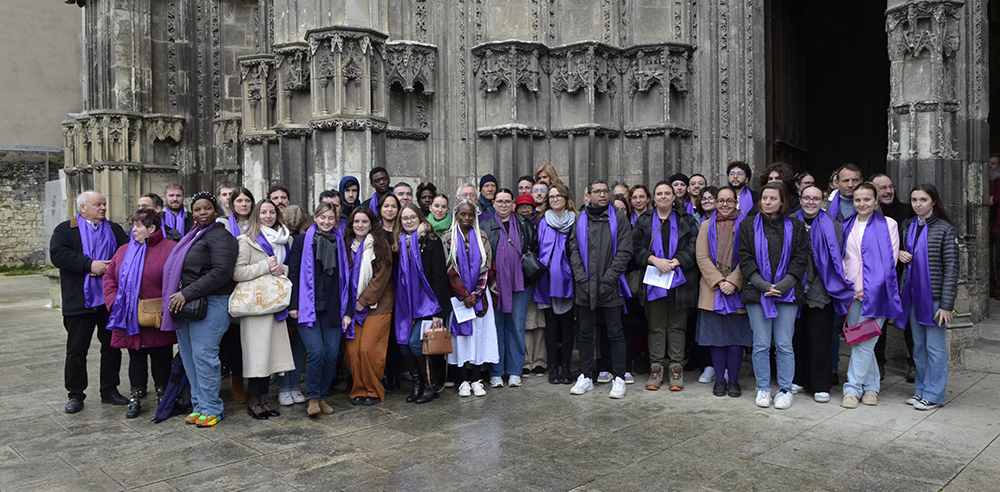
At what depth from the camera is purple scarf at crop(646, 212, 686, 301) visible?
6148 millimetres

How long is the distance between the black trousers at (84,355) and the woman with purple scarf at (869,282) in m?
5.90

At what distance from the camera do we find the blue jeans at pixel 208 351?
17.4ft

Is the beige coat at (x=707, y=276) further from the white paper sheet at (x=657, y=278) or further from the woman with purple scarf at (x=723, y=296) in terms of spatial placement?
the white paper sheet at (x=657, y=278)

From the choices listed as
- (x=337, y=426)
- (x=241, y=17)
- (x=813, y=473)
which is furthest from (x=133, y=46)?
(x=813, y=473)

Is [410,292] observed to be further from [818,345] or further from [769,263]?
[818,345]

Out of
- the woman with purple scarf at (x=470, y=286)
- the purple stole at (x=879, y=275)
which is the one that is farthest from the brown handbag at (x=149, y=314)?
the purple stole at (x=879, y=275)

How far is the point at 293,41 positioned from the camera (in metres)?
8.79

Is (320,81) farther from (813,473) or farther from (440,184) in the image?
(813,473)

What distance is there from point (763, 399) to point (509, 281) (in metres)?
2.31

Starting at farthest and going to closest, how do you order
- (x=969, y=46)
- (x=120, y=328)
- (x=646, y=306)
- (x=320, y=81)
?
(x=320, y=81) < (x=969, y=46) < (x=646, y=306) < (x=120, y=328)

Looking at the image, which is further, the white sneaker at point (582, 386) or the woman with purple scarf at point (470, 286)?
the woman with purple scarf at point (470, 286)

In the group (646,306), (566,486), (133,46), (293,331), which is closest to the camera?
(566,486)

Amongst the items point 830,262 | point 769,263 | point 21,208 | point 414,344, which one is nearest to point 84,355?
point 414,344

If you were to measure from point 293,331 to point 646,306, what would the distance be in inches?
122
